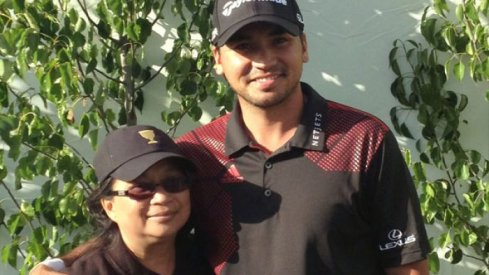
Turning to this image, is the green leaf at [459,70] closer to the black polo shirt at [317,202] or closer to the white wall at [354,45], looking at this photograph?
the white wall at [354,45]

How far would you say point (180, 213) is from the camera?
265 centimetres

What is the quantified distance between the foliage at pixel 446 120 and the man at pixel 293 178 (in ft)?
4.93

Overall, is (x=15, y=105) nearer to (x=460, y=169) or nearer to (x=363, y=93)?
(x=363, y=93)

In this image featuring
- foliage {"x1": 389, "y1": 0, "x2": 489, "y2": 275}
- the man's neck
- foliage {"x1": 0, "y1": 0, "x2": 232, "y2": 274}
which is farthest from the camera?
foliage {"x1": 389, "y1": 0, "x2": 489, "y2": 275}

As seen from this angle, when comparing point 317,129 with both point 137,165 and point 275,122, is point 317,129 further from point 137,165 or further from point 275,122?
point 137,165

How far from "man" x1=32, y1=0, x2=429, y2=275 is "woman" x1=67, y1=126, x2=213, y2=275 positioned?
0.37ft

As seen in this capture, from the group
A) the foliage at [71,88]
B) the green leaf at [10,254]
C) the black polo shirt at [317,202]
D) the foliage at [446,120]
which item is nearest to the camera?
the black polo shirt at [317,202]

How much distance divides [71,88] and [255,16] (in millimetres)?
1448

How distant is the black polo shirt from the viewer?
2559 mm

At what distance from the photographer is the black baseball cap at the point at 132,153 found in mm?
2611

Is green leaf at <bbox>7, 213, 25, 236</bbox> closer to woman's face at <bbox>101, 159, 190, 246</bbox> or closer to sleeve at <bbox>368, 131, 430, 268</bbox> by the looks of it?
woman's face at <bbox>101, 159, 190, 246</bbox>

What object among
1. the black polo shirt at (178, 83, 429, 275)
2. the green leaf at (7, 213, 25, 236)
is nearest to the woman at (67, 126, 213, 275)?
the black polo shirt at (178, 83, 429, 275)

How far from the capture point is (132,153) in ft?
8.66

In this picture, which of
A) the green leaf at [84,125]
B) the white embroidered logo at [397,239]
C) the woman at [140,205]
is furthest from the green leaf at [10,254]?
the white embroidered logo at [397,239]
